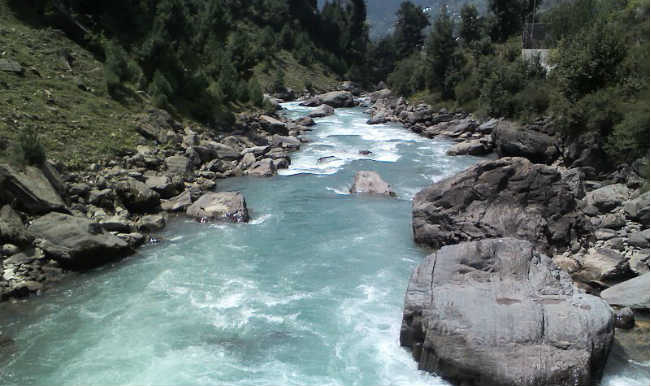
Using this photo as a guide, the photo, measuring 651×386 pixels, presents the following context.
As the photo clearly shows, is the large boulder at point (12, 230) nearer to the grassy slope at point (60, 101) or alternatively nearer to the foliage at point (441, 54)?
the grassy slope at point (60, 101)

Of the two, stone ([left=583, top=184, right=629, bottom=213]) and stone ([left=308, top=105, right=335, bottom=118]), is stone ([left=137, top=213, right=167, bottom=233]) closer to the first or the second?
stone ([left=583, top=184, right=629, bottom=213])

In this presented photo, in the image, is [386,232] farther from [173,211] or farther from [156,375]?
[156,375]

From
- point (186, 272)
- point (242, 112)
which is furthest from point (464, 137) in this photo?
point (186, 272)

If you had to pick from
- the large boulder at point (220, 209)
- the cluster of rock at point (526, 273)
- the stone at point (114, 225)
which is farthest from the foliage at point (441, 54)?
the stone at point (114, 225)

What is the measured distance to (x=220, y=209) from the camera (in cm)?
2069

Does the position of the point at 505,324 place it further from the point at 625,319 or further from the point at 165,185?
the point at 165,185

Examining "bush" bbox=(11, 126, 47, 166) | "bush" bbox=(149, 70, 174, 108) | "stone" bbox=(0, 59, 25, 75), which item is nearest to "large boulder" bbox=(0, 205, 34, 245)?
"bush" bbox=(11, 126, 47, 166)

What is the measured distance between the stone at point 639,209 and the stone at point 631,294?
4246 mm

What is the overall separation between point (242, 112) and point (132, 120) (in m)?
14.6

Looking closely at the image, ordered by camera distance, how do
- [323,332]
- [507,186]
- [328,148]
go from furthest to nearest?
[328,148]
[507,186]
[323,332]

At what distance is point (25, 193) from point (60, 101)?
11.1 m

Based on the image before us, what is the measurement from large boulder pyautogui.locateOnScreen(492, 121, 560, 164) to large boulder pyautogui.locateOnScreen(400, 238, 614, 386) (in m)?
17.9

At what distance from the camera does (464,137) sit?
126 feet

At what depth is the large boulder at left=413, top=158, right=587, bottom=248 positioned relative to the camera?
666 inches
